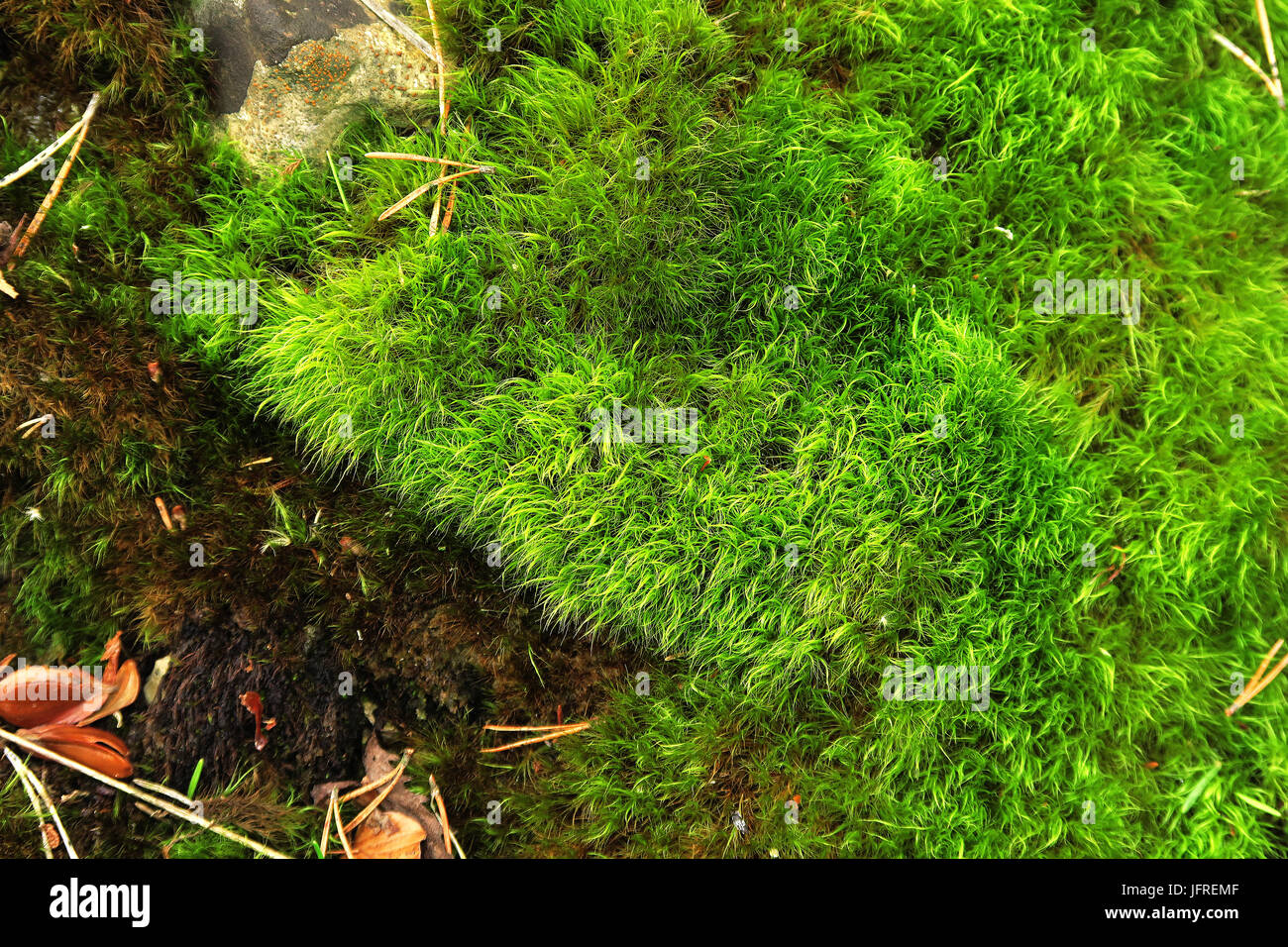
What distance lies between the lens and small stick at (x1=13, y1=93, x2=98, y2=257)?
2.53 meters

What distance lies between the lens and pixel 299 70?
254 cm

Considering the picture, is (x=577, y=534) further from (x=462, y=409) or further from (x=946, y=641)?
(x=946, y=641)

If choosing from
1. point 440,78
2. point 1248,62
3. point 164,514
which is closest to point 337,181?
point 440,78

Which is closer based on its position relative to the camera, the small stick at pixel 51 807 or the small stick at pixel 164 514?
the small stick at pixel 51 807

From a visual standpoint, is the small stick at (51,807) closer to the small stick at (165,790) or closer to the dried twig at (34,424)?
the small stick at (165,790)

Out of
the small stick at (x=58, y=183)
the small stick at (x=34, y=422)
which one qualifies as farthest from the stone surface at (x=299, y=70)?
the small stick at (x=34, y=422)

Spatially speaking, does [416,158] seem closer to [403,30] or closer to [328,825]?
[403,30]

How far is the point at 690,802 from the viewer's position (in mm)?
2463

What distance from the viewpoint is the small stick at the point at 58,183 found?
8.31 ft

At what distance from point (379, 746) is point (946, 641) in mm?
2222

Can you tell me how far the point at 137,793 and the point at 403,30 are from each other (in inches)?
123

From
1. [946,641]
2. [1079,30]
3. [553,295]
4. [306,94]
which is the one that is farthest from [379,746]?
[1079,30]

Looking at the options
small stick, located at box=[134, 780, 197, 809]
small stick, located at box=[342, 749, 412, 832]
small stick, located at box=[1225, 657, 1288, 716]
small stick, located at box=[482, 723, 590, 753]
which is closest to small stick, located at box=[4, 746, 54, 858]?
small stick, located at box=[134, 780, 197, 809]

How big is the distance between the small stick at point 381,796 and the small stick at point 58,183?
2525mm
